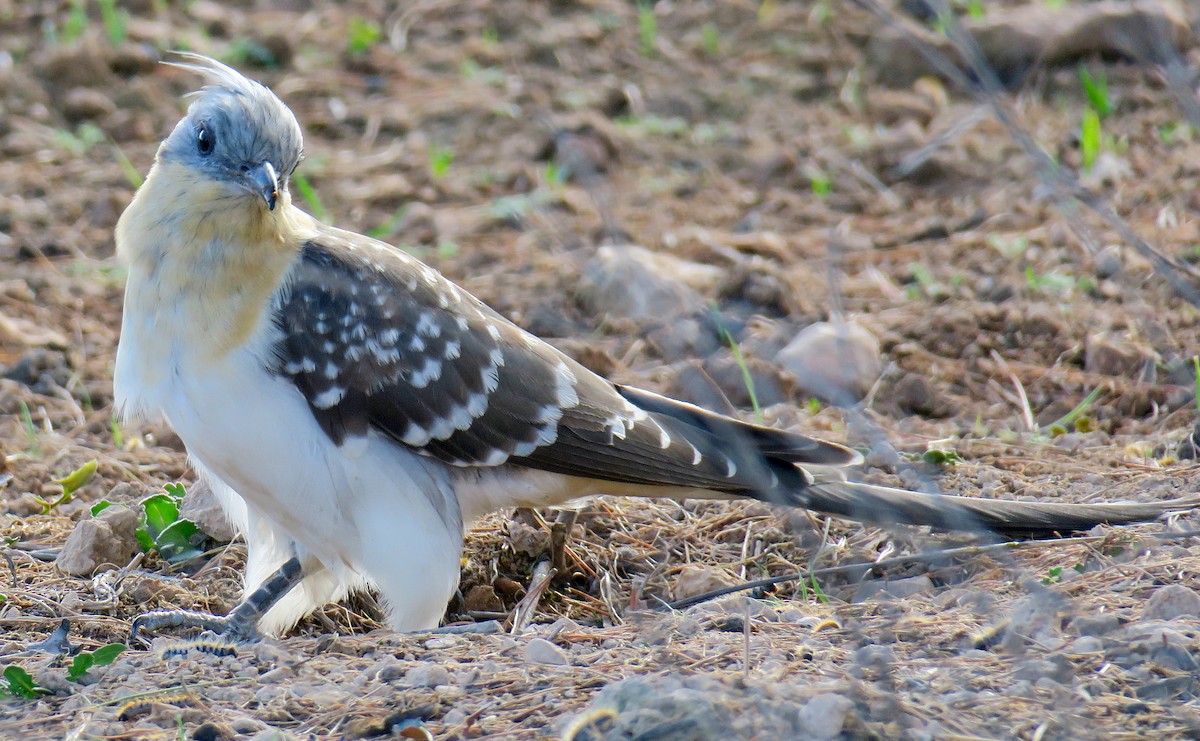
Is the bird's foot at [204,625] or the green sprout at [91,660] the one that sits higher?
the green sprout at [91,660]

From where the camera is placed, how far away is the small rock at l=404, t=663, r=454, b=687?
3271 mm

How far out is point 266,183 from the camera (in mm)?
4086

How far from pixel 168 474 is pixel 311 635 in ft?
4.11

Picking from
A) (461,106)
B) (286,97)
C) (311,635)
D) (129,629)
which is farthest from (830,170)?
(129,629)

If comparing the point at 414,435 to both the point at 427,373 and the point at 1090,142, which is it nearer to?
the point at 427,373

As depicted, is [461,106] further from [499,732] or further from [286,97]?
[499,732]

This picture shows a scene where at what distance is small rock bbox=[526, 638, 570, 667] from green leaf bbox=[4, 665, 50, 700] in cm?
119

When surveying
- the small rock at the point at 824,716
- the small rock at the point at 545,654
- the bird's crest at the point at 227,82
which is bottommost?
the small rock at the point at 545,654

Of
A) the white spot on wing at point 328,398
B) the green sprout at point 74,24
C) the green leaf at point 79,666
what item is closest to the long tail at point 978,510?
the white spot on wing at point 328,398

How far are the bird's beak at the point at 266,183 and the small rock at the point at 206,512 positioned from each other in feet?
3.74

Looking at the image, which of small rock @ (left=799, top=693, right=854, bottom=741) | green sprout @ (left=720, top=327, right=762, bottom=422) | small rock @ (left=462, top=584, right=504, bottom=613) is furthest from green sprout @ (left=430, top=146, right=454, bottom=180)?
small rock @ (left=799, top=693, right=854, bottom=741)

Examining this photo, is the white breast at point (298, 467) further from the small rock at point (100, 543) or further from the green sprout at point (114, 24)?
the green sprout at point (114, 24)

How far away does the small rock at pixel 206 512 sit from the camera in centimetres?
471

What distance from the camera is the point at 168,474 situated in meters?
5.38
